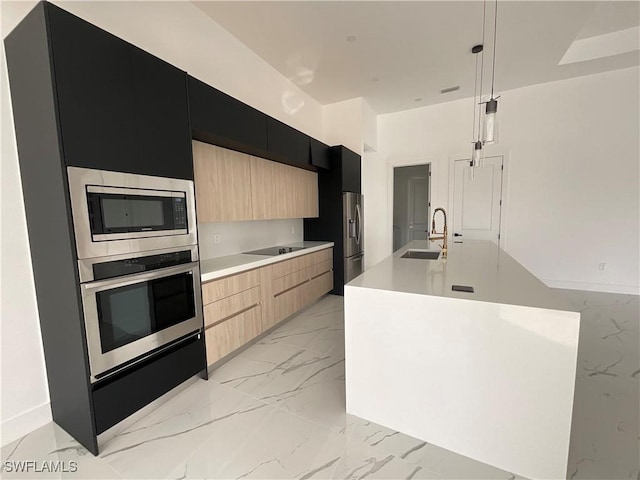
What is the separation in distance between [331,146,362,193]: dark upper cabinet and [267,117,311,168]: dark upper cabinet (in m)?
0.68

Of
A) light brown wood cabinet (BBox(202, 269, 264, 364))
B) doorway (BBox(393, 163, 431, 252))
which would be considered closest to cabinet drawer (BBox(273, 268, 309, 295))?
light brown wood cabinet (BBox(202, 269, 264, 364))

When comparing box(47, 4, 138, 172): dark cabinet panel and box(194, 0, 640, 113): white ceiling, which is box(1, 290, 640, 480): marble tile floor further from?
box(194, 0, 640, 113): white ceiling

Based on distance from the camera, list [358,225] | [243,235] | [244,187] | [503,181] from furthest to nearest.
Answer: [503,181] < [358,225] < [243,235] < [244,187]

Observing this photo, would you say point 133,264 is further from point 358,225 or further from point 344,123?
point 344,123

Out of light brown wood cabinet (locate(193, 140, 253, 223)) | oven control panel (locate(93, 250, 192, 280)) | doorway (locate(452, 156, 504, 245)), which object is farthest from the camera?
doorway (locate(452, 156, 504, 245))

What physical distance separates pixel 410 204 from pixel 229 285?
193 inches

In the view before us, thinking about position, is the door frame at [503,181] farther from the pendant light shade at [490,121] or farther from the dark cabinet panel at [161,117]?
the dark cabinet panel at [161,117]

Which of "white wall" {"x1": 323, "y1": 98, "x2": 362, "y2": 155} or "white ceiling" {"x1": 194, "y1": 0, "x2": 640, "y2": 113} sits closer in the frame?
"white ceiling" {"x1": 194, "y1": 0, "x2": 640, "y2": 113}

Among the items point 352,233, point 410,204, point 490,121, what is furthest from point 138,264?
point 410,204

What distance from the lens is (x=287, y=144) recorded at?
329cm

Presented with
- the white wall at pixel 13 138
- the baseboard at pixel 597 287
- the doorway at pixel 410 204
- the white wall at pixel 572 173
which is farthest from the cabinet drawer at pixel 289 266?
the baseboard at pixel 597 287

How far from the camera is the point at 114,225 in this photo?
1.60 metres

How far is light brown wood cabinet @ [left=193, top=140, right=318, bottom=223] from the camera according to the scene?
8.29 ft

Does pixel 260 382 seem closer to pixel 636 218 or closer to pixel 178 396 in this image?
pixel 178 396
